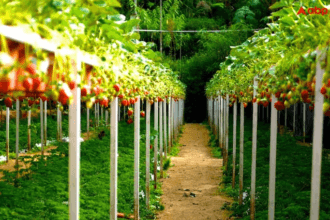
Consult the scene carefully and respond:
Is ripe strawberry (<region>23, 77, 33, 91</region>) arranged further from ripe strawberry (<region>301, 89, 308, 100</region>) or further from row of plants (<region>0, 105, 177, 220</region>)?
row of plants (<region>0, 105, 177, 220</region>)

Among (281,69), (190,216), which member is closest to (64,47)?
(281,69)

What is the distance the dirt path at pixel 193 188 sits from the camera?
6.70 m

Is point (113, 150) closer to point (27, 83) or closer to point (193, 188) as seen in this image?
point (27, 83)

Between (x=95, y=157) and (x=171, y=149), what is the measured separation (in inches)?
205

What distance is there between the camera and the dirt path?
22.0 feet

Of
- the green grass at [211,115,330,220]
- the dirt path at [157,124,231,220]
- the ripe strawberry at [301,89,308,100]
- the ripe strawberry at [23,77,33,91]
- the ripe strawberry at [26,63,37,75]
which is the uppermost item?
the ripe strawberry at [26,63,37,75]

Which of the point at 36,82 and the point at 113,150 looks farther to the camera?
the point at 113,150

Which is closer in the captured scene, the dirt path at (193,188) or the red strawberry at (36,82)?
the red strawberry at (36,82)

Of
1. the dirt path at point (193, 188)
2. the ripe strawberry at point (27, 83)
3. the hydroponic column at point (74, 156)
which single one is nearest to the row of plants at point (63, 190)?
the dirt path at point (193, 188)

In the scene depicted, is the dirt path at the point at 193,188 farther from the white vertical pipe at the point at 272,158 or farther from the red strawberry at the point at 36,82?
the red strawberry at the point at 36,82

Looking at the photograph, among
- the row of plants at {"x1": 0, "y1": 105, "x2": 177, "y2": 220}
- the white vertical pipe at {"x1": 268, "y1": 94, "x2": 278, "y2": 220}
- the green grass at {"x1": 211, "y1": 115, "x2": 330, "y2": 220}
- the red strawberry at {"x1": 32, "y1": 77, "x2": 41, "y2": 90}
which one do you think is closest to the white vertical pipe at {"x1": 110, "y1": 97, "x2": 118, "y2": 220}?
the row of plants at {"x1": 0, "y1": 105, "x2": 177, "y2": 220}

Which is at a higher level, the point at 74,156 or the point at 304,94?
the point at 304,94

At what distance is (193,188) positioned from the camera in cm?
853

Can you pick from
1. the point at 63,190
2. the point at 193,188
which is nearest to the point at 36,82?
the point at 63,190
